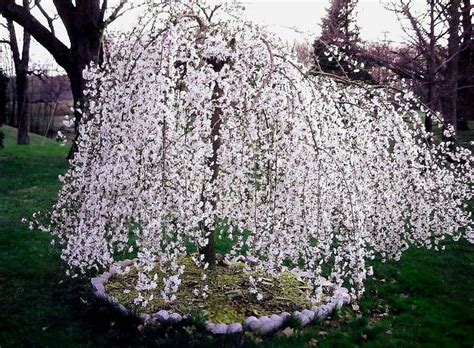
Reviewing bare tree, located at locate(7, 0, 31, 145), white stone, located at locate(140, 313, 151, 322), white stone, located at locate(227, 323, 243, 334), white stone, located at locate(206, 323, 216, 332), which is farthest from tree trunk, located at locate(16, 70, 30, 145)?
white stone, located at locate(227, 323, 243, 334)

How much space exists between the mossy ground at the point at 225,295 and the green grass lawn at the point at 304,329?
34cm

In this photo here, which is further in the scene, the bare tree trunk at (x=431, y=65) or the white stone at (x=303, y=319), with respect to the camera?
the bare tree trunk at (x=431, y=65)

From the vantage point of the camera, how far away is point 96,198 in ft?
14.1

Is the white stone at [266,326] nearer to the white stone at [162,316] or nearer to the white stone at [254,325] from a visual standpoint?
the white stone at [254,325]

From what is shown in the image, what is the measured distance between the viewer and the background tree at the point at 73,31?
44.0ft

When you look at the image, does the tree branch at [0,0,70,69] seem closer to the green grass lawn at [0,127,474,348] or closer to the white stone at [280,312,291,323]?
the green grass lawn at [0,127,474,348]

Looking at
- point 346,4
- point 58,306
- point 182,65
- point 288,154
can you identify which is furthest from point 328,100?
point 346,4

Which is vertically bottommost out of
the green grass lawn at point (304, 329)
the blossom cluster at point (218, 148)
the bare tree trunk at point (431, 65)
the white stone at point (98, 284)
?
the green grass lawn at point (304, 329)

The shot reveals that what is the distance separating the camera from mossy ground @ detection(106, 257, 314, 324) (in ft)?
16.6

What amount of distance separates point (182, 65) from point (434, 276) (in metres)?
4.51

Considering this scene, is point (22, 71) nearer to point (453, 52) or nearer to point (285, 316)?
point (453, 52)

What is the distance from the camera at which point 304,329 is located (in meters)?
4.92

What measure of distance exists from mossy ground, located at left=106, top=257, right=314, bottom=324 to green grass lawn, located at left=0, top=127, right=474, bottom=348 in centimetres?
34

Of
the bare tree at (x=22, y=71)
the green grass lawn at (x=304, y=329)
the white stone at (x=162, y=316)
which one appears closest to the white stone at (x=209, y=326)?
the green grass lawn at (x=304, y=329)
